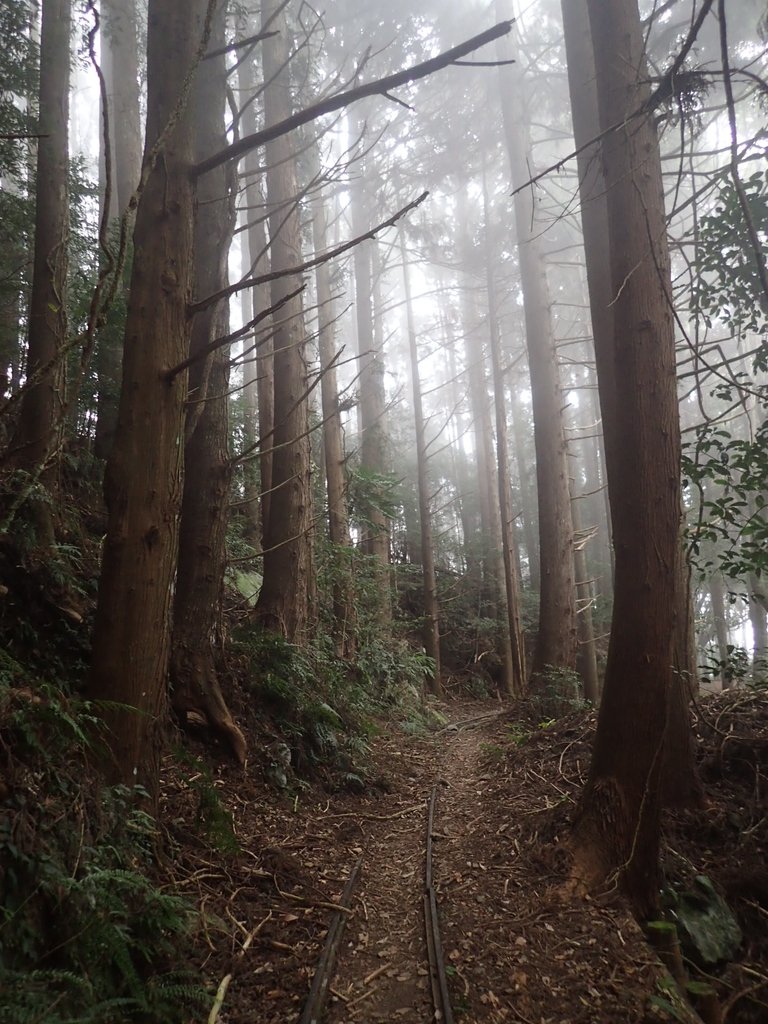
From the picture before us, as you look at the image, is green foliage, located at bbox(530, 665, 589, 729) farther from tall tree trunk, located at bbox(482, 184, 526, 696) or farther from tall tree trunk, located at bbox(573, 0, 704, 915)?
tall tree trunk, located at bbox(573, 0, 704, 915)

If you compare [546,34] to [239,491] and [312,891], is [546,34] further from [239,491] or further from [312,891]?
[312,891]

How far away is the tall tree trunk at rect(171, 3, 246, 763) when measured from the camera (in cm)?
546

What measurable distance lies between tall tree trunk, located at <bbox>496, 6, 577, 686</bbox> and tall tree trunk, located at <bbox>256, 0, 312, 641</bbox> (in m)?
4.01

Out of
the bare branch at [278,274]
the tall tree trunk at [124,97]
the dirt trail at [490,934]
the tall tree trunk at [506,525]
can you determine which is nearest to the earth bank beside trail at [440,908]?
the dirt trail at [490,934]

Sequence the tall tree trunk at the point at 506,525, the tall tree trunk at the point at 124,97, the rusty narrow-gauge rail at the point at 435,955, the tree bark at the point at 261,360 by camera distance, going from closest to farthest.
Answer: the rusty narrow-gauge rail at the point at 435,955
the tree bark at the point at 261,360
the tall tree trunk at the point at 124,97
the tall tree trunk at the point at 506,525

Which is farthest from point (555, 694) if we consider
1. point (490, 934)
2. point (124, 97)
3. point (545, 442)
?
point (124, 97)

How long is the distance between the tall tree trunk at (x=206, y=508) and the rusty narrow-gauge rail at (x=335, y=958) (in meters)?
1.75

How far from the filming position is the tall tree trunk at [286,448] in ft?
26.4

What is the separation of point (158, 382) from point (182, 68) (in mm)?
2193

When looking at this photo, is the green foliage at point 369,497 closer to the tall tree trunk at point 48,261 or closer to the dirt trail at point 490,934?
the tall tree trunk at point 48,261

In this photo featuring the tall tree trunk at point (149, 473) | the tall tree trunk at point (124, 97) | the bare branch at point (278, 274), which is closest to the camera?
the bare branch at point (278, 274)

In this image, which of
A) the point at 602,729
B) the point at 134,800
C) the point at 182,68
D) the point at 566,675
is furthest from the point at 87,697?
the point at 566,675

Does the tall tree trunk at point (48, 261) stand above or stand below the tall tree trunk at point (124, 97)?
below

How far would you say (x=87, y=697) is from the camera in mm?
3645
